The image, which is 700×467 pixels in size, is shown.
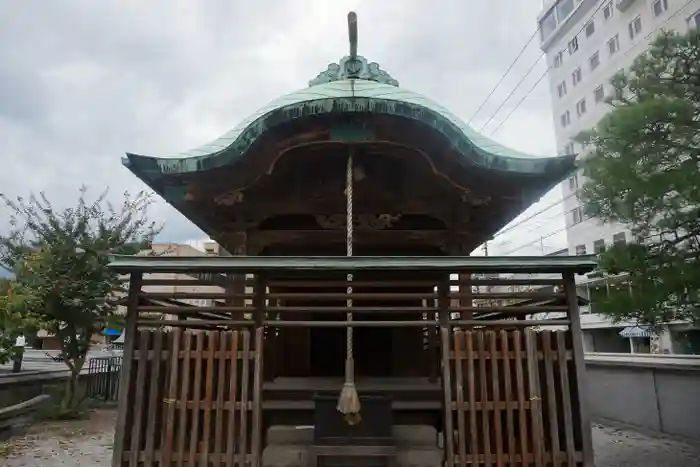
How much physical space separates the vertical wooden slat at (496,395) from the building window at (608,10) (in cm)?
2931

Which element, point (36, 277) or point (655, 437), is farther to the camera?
point (36, 277)

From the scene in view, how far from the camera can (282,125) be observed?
5078 mm

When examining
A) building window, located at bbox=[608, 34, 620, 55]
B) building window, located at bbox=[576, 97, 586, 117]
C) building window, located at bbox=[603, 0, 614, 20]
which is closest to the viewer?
building window, located at bbox=[608, 34, 620, 55]

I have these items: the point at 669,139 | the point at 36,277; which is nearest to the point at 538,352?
the point at 669,139

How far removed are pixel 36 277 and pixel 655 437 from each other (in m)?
12.7

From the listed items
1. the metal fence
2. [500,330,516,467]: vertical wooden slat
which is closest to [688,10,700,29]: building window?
[500,330,516,467]: vertical wooden slat

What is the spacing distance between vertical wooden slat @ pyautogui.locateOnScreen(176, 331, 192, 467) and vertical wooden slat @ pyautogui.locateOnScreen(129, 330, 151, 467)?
0.33m

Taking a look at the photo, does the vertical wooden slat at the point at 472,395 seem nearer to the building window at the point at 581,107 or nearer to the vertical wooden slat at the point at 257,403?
the vertical wooden slat at the point at 257,403

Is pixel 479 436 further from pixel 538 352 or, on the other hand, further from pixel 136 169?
pixel 136 169

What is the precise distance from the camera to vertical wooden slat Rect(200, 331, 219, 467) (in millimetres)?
4207

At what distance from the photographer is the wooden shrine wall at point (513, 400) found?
4.22 metres

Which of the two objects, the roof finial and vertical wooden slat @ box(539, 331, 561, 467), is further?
the roof finial

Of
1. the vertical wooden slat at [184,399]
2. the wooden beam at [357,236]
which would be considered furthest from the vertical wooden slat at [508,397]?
the vertical wooden slat at [184,399]

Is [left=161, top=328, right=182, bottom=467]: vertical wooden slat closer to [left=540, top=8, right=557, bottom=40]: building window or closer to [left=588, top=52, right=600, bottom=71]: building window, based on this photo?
[left=588, top=52, right=600, bottom=71]: building window
